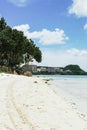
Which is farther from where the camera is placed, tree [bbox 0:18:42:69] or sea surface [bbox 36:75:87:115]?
tree [bbox 0:18:42:69]

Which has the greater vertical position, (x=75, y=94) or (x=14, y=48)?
(x=14, y=48)

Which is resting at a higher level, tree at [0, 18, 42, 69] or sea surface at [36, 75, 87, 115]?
tree at [0, 18, 42, 69]

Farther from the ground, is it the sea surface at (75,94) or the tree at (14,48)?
the tree at (14,48)

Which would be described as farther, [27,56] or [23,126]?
[27,56]

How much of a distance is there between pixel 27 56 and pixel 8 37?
1291 centimetres

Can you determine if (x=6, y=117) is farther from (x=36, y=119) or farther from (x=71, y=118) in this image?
(x=71, y=118)

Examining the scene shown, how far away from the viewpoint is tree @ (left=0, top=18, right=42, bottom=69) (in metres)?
74.0

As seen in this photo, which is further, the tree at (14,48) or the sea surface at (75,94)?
the tree at (14,48)

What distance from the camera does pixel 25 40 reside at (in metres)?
81.6

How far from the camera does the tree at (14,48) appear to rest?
74.0 m

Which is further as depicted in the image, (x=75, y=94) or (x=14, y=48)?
(x=14, y=48)

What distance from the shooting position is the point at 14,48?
75812mm

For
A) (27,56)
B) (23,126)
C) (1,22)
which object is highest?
(1,22)

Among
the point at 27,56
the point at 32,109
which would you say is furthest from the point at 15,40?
the point at 32,109
